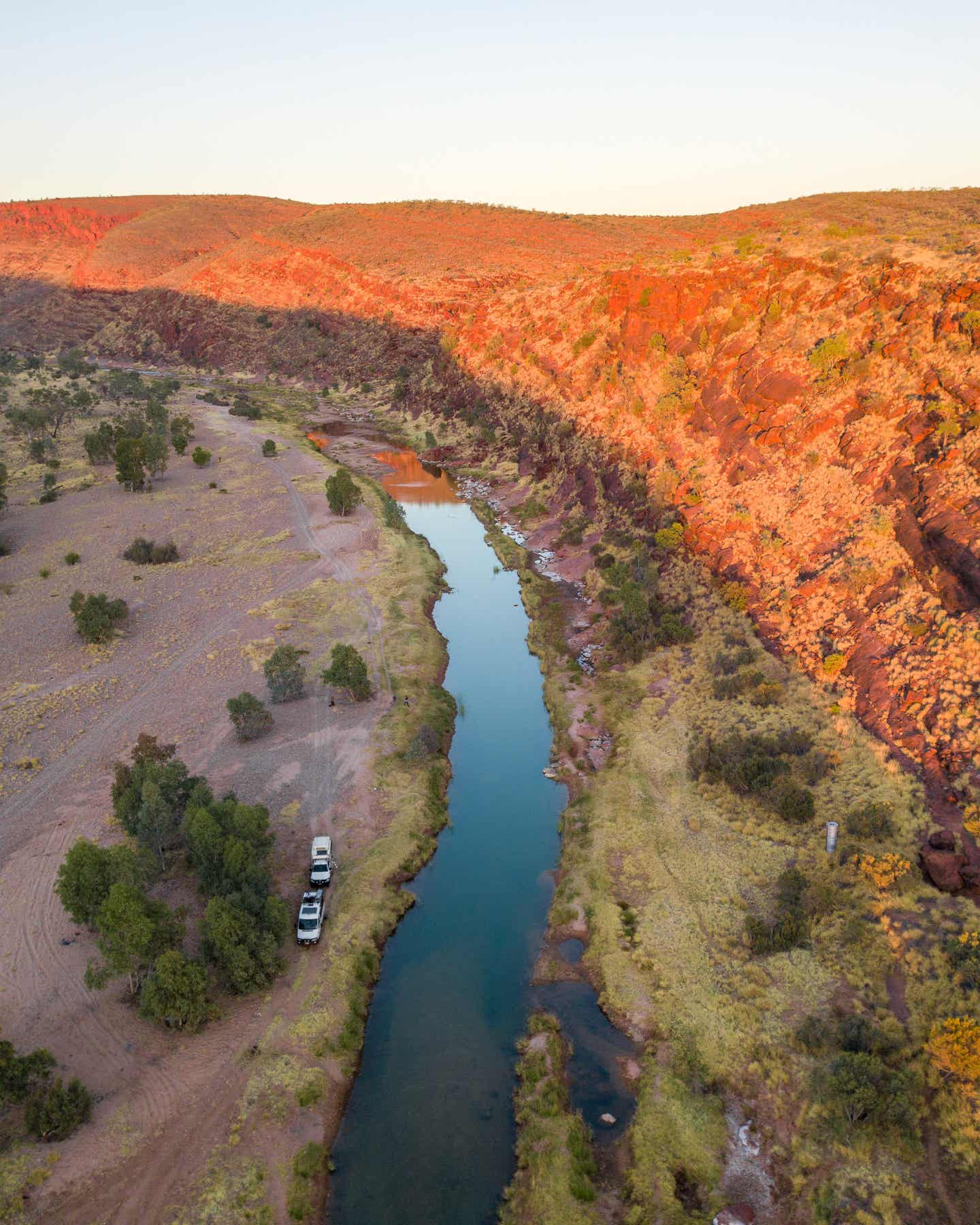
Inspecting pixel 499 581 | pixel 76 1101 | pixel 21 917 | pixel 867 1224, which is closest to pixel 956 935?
pixel 867 1224

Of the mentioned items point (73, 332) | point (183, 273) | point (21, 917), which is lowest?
point (21, 917)

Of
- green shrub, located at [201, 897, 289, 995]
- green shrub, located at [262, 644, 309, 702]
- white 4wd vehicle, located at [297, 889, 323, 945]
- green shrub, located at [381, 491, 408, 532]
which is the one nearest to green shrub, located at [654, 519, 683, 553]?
green shrub, located at [381, 491, 408, 532]

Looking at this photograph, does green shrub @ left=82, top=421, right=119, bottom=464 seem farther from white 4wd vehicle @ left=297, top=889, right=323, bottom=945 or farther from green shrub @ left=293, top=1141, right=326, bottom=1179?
green shrub @ left=293, top=1141, right=326, bottom=1179

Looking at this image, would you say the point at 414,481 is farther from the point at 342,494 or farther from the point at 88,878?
the point at 88,878

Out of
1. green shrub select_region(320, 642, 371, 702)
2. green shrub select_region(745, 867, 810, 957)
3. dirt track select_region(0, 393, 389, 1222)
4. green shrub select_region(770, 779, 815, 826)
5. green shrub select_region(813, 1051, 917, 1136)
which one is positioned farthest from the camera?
green shrub select_region(320, 642, 371, 702)

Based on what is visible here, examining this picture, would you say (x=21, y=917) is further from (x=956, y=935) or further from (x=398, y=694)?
(x=956, y=935)

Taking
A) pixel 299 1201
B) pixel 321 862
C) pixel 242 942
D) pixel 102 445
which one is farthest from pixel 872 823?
pixel 102 445

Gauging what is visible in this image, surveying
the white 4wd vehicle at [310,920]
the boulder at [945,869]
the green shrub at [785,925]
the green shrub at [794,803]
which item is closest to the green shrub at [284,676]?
the white 4wd vehicle at [310,920]
